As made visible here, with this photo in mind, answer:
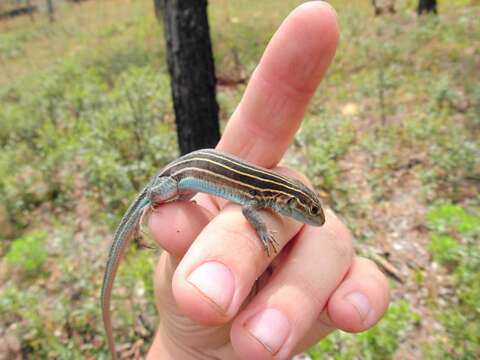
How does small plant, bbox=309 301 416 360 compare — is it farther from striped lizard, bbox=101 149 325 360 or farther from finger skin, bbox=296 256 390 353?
striped lizard, bbox=101 149 325 360

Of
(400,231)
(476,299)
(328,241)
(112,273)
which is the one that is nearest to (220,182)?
(328,241)

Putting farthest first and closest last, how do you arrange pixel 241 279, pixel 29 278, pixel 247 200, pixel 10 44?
pixel 10 44
pixel 29 278
pixel 247 200
pixel 241 279

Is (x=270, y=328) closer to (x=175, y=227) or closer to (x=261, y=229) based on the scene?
(x=261, y=229)

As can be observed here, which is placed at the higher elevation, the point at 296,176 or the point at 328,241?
the point at 296,176

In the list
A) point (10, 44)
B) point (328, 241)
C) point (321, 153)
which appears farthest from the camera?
point (10, 44)

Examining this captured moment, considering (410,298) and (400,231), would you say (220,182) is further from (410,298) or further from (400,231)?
(400,231)

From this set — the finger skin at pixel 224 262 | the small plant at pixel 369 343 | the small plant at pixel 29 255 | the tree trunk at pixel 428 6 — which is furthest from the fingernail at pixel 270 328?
the tree trunk at pixel 428 6

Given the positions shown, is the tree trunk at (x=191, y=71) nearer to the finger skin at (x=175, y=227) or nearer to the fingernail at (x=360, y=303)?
the finger skin at (x=175, y=227)

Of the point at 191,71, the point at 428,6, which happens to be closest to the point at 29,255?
the point at 191,71

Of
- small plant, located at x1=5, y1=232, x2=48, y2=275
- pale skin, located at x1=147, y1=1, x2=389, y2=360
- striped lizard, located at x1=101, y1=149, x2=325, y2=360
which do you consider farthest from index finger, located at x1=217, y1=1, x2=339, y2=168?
small plant, located at x1=5, y1=232, x2=48, y2=275
